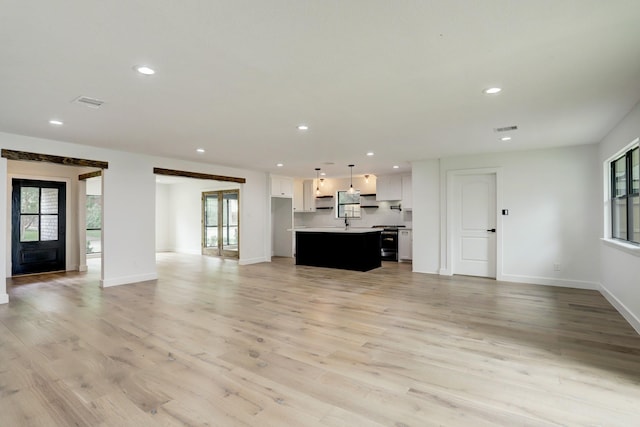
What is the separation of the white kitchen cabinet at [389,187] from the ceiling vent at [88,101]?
23.8 ft

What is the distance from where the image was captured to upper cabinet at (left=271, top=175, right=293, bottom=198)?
9445 millimetres

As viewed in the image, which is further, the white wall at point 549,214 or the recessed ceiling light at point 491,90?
the white wall at point 549,214

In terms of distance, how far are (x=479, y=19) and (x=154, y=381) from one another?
3.27 metres

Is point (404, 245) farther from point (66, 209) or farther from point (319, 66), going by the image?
point (66, 209)

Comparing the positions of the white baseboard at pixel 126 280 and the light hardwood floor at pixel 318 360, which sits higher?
the white baseboard at pixel 126 280

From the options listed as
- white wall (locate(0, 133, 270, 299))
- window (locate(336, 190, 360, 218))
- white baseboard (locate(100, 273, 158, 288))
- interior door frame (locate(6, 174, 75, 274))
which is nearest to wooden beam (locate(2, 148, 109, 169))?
white wall (locate(0, 133, 270, 299))

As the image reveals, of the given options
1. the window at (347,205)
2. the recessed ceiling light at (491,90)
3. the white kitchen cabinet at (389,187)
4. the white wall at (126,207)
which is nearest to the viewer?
the recessed ceiling light at (491,90)

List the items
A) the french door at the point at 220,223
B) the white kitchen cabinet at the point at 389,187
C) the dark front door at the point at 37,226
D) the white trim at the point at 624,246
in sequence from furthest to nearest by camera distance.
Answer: the french door at the point at 220,223 < the white kitchen cabinet at the point at 389,187 < the dark front door at the point at 37,226 < the white trim at the point at 624,246

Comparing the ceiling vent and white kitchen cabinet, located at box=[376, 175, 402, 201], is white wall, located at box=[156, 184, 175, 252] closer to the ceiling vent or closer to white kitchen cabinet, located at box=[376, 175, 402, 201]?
white kitchen cabinet, located at box=[376, 175, 402, 201]

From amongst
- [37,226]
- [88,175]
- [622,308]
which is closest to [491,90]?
[622,308]

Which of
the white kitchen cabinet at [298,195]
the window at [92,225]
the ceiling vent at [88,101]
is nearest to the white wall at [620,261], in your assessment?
the ceiling vent at [88,101]

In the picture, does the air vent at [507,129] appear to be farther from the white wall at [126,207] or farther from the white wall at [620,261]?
the white wall at [126,207]

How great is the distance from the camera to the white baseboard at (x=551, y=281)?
5.57m

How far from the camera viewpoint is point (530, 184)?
601 cm
